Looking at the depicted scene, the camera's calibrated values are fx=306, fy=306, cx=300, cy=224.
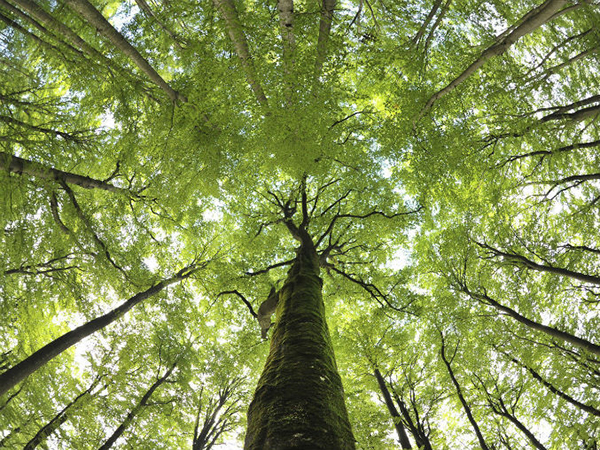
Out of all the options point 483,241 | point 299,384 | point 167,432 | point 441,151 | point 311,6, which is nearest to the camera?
point 299,384

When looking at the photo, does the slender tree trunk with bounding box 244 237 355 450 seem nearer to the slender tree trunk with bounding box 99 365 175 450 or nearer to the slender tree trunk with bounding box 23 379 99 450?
the slender tree trunk with bounding box 23 379 99 450

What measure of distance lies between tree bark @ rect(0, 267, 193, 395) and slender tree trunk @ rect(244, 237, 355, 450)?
13.7ft

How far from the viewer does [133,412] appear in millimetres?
8250

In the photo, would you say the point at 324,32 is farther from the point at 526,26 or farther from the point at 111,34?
the point at 111,34

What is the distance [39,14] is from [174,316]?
6.62 m

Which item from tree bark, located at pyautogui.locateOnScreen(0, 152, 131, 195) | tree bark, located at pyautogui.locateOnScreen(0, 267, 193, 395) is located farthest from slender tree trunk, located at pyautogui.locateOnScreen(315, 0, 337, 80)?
tree bark, located at pyautogui.locateOnScreen(0, 267, 193, 395)

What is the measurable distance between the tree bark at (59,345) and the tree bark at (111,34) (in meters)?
4.57

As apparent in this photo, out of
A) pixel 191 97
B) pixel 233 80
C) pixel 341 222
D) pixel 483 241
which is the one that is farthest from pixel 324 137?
pixel 483 241

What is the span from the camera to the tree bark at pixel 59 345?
4495mm

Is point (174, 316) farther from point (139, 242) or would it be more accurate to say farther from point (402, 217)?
point (402, 217)

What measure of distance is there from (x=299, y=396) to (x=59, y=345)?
5.27 metres

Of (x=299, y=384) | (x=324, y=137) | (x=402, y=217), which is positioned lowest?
(x=299, y=384)

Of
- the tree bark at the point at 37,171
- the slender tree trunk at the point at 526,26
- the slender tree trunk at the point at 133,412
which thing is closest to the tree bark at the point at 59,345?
the tree bark at the point at 37,171

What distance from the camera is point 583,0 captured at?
2383 millimetres
